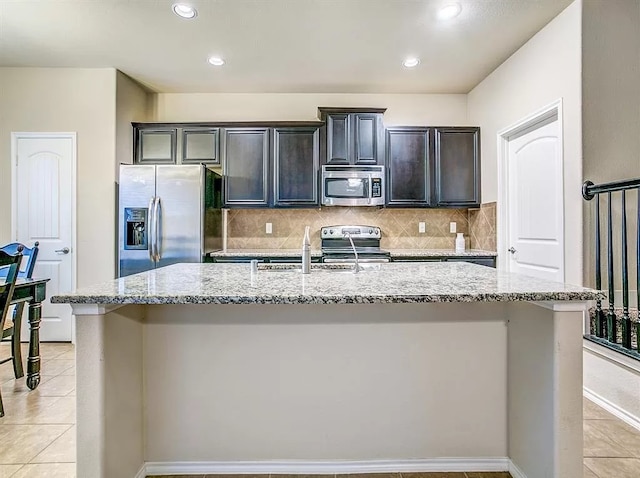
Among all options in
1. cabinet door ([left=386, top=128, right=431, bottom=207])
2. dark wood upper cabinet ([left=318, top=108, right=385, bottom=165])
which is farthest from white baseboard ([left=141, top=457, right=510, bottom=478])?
dark wood upper cabinet ([left=318, top=108, right=385, bottom=165])

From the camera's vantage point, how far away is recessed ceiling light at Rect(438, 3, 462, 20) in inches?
106

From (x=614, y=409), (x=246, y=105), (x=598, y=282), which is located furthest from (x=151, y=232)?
(x=614, y=409)

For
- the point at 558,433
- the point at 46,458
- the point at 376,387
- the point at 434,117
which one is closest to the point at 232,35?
the point at 434,117

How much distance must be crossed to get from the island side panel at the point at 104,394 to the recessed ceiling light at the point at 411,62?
3244 mm

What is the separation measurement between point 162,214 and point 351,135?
6.96ft

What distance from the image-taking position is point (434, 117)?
4.47m

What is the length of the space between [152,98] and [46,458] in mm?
3786

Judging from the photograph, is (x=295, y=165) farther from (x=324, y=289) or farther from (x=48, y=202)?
(x=324, y=289)

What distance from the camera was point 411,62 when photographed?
3582 mm

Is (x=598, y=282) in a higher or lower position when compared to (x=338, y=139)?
lower

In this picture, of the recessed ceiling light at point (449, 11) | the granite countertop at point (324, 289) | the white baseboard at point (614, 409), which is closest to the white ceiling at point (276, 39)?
the recessed ceiling light at point (449, 11)

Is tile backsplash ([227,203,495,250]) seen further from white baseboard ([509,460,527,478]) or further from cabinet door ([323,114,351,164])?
white baseboard ([509,460,527,478])

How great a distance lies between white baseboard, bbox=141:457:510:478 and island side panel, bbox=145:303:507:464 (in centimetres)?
3

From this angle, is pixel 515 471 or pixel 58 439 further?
pixel 58 439
